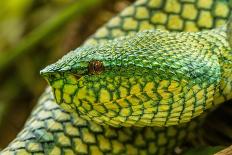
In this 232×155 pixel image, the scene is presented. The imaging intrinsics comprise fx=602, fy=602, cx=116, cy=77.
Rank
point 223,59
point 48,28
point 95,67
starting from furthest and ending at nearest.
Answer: point 48,28 → point 223,59 → point 95,67

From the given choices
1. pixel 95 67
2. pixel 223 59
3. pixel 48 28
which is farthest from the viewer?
pixel 48 28

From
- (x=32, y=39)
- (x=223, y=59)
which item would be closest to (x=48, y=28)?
(x=32, y=39)

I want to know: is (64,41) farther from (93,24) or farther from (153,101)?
(153,101)

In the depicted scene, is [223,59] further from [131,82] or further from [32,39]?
[32,39]

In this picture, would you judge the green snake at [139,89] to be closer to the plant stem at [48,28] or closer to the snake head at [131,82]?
the snake head at [131,82]

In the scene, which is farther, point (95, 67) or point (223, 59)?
point (223, 59)

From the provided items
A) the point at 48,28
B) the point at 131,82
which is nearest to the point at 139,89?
the point at 131,82

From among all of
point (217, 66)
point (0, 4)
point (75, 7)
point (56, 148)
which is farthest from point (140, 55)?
point (0, 4)
